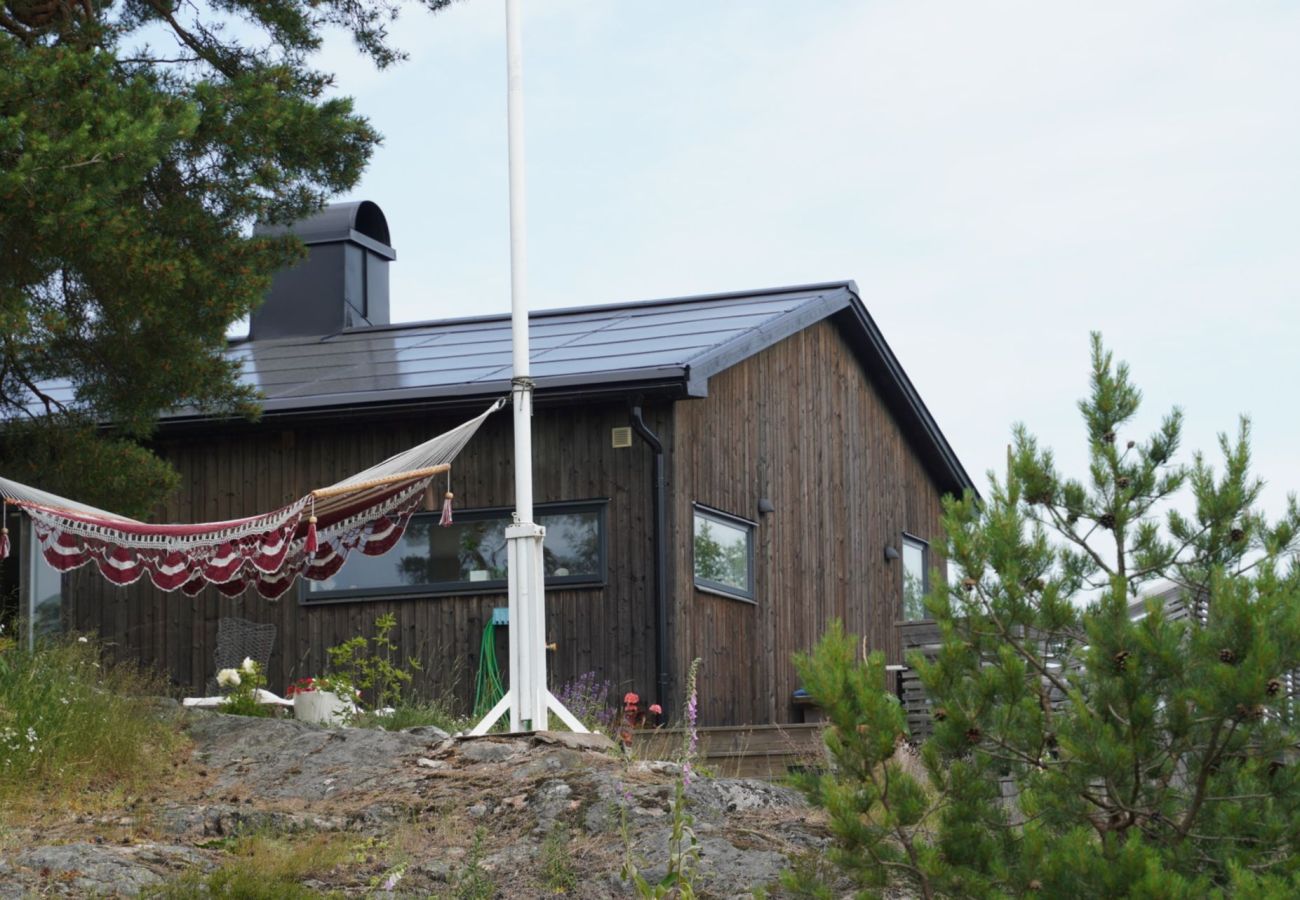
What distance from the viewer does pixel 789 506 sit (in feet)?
47.7

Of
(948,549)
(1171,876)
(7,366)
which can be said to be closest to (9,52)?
(7,366)

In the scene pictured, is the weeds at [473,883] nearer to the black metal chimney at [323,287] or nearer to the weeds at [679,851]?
the weeds at [679,851]

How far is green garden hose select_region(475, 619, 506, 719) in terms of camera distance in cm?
1245

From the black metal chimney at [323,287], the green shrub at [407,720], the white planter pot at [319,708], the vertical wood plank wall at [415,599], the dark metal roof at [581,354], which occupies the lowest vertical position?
the green shrub at [407,720]

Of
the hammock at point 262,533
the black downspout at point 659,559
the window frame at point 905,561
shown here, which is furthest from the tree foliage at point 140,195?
the window frame at point 905,561

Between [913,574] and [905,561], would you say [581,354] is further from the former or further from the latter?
[913,574]

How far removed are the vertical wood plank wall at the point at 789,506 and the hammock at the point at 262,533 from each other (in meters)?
2.89

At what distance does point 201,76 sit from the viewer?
10.6m

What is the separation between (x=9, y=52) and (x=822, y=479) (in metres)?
7.98

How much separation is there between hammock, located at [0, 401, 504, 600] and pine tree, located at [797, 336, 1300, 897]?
4625 mm

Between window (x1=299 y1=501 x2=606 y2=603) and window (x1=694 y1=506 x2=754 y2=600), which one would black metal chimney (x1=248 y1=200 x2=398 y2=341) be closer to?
window (x1=299 y1=501 x2=606 y2=603)

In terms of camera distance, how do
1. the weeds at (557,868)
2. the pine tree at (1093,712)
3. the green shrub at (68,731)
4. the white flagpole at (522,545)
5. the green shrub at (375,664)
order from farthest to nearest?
the green shrub at (375,664) < the white flagpole at (522,545) < the green shrub at (68,731) < the weeds at (557,868) < the pine tree at (1093,712)

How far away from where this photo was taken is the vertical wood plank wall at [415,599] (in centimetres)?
1252

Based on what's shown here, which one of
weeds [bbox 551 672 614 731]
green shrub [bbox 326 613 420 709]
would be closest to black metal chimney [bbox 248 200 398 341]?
green shrub [bbox 326 613 420 709]
